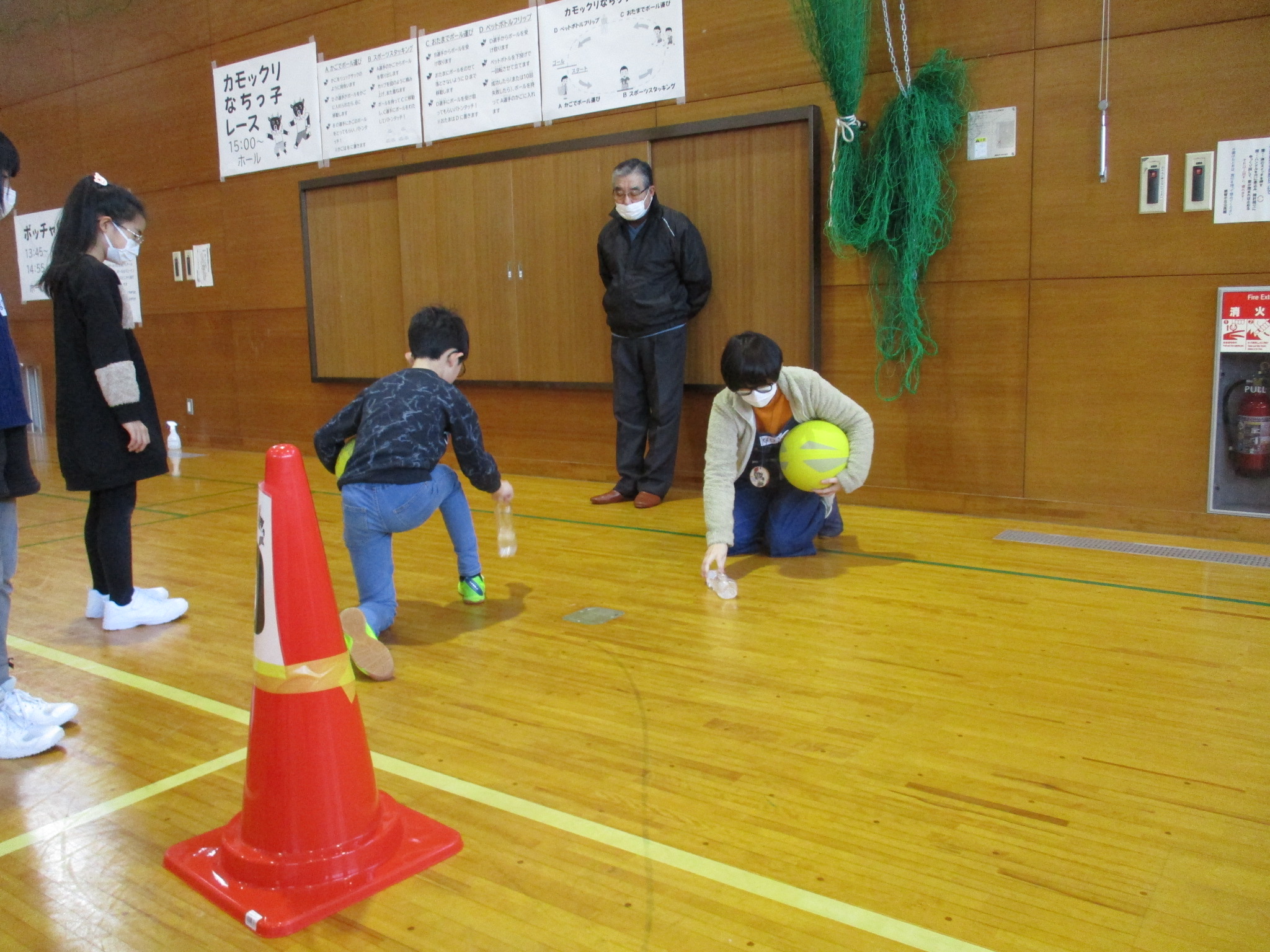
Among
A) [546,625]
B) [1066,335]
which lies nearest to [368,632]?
[546,625]

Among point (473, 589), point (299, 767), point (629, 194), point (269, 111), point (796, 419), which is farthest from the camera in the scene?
point (269, 111)

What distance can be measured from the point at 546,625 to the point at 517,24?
3547 mm

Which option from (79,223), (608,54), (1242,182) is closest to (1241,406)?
(1242,182)

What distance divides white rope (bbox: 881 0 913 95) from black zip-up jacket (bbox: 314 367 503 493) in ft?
7.80

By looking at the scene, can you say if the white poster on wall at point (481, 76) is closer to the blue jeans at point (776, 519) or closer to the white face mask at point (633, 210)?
the white face mask at point (633, 210)

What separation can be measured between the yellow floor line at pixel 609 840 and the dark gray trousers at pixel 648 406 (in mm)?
2524

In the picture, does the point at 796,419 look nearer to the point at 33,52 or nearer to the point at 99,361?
the point at 99,361

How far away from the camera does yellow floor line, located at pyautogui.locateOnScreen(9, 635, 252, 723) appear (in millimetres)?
2375

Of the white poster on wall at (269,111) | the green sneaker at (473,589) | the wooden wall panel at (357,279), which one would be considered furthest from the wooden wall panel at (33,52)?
the green sneaker at (473,589)

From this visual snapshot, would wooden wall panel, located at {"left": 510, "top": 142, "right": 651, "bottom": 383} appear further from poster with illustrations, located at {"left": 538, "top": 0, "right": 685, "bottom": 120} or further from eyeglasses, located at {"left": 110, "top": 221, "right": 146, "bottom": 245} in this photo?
eyeglasses, located at {"left": 110, "top": 221, "right": 146, "bottom": 245}

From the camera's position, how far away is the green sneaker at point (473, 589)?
3.14m

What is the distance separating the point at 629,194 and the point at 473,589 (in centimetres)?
208

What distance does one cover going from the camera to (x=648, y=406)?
4781mm

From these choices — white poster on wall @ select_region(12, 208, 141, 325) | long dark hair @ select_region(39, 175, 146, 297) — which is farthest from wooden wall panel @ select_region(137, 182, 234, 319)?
long dark hair @ select_region(39, 175, 146, 297)
